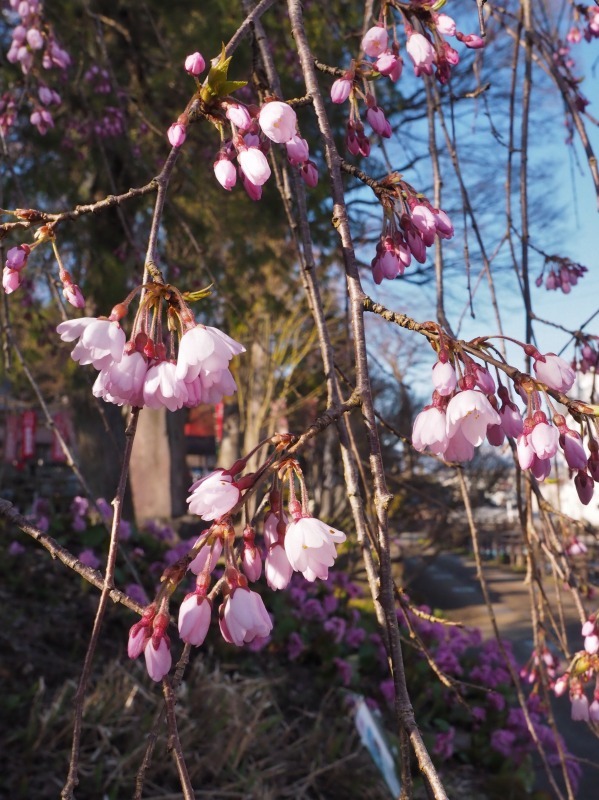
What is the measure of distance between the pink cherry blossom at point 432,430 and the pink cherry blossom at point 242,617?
240mm

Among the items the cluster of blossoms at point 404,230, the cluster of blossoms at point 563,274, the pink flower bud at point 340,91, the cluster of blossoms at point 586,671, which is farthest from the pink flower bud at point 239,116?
the cluster of blossoms at point 563,274

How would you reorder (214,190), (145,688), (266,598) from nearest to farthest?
(145,688)
(266,598)
(214,190)

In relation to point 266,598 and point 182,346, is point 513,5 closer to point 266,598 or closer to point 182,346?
point 266,598

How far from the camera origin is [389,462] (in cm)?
772

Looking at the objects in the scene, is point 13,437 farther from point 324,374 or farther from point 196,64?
point 196,64

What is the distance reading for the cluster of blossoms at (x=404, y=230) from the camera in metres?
0.94

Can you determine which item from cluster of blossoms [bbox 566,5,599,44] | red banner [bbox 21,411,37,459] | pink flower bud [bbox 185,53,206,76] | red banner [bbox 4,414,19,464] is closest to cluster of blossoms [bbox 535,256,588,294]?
cluster of blossoms [bbox 566,5,599,44]

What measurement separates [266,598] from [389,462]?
10.9 feet

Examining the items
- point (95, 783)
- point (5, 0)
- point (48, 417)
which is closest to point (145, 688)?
point (95, 783)

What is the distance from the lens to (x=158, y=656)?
69 centimetres

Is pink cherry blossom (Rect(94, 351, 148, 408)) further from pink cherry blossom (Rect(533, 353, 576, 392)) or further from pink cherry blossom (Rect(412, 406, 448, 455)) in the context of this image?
pink cherry blossom (Rect(533, 353, 576, 392))

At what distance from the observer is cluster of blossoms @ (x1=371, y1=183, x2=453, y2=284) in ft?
3.07

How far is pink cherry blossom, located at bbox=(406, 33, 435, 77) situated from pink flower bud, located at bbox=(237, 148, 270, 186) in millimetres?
413

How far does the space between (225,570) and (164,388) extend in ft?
0.60
